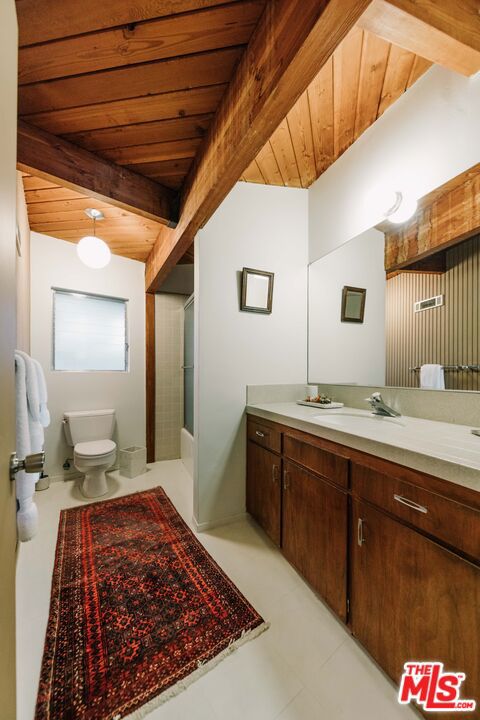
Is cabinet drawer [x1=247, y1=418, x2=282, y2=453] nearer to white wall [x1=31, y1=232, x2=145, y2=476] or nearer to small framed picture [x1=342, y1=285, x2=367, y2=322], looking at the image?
small framed picture [x1=342, y1=285, x2=367, y2=322]

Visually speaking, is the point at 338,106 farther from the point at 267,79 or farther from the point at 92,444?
the point at 92,444

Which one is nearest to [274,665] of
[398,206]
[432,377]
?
[432,377]

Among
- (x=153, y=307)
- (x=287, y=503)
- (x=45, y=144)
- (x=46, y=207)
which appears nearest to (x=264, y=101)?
(x=45, y=144)

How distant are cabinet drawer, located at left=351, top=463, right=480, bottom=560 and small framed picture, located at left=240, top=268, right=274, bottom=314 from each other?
4.38 ft

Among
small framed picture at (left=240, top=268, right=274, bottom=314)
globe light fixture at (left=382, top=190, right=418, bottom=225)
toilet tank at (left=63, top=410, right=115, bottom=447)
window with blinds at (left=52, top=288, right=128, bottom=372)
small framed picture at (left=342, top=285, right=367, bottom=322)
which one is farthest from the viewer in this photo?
window with blinds at (left=52, top=288, right=128, bottom=372)

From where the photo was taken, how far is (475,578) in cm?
74

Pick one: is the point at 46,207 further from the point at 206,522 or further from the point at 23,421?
the point at 206,522

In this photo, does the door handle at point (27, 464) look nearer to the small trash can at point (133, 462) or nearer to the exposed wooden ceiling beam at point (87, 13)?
the exposed wooden ceiling beam at point (87, 13)

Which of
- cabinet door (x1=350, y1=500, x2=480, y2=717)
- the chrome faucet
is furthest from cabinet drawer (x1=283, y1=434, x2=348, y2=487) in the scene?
the chrome faucet

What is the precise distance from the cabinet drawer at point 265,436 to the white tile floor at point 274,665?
663 mm

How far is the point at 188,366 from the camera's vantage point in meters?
3.12

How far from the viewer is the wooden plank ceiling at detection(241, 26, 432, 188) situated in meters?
1.33

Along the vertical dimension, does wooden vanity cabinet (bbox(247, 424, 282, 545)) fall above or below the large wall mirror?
below

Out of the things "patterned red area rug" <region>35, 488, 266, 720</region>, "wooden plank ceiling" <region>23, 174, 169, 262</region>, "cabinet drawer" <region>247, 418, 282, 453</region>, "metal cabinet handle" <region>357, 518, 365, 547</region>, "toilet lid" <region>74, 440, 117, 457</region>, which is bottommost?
"patterned red area rug" <region>35, 488, 266, 720</region>
